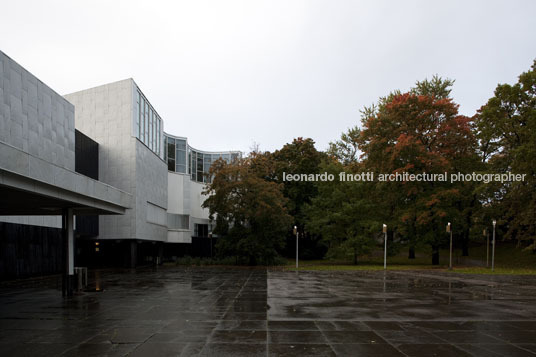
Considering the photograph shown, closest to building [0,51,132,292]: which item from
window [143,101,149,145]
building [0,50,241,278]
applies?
building [0,50,241,278]

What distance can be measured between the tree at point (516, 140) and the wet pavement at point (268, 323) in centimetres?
2208

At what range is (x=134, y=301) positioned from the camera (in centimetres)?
1431

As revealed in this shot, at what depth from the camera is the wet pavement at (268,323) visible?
7883 millimetres

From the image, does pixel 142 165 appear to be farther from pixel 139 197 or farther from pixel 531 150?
pixel 531 150

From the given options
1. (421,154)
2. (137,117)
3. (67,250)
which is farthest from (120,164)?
(421,154)

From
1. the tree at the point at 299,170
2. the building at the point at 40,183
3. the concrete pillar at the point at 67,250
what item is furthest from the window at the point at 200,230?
the concrete pillar at the point at 67,250

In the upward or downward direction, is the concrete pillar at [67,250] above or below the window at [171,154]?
below

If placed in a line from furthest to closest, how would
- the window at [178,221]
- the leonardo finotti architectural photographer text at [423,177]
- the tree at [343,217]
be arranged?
the window at [178,221] → the tree at [343,217] → the leonardo finotti architectural photographer text at [423,177]

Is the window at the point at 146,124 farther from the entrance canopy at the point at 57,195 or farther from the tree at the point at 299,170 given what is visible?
the entrance canopy at the point at 57,195

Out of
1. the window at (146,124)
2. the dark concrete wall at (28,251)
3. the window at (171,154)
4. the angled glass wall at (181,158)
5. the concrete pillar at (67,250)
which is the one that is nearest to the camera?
the concrete pillar at (67,250)

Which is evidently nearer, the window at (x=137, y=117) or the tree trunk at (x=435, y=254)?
the window at (x=137, y=117)

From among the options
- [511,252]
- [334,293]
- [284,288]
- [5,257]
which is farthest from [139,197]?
[511,252]

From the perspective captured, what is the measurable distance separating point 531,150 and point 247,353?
34227mm

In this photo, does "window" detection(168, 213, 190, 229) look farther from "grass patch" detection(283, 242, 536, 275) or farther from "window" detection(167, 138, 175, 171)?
"grass patch" detection(283, 242, 536, 275)
